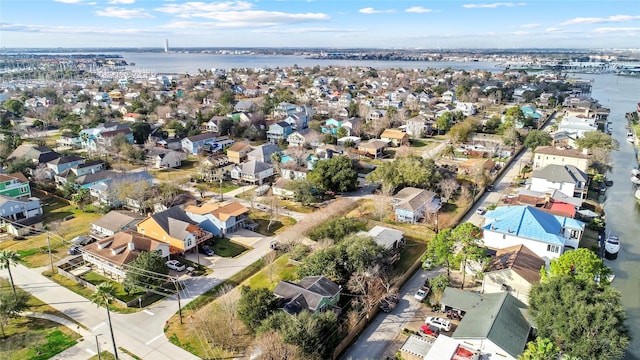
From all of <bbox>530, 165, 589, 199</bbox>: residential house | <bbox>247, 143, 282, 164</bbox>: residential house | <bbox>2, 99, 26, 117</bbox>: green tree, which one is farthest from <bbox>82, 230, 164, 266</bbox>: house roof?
<bbox>2, 99, 26, 117</bbox>: green tree

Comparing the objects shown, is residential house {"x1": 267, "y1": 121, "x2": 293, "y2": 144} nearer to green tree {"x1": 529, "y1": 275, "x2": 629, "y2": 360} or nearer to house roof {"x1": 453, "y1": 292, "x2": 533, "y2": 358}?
house roof {"x1": 453, "y1": 292, "x2": 533, "y2": 358}

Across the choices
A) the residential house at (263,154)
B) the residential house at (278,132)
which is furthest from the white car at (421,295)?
the residential house at (278,132)

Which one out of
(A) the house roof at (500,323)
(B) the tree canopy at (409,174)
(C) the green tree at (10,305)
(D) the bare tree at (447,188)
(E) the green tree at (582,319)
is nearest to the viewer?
(E) the green tree at (582,319)

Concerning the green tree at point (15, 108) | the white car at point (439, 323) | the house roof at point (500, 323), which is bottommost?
the white car at point (439, 323)

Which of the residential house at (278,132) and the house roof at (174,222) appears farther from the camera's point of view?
the residential house at (278,132)

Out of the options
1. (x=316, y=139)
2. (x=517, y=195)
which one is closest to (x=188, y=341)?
(x=517, y=195)

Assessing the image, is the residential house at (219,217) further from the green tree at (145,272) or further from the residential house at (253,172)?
the residential house at (253,172)

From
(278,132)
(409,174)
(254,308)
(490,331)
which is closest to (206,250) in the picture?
(254,308)
